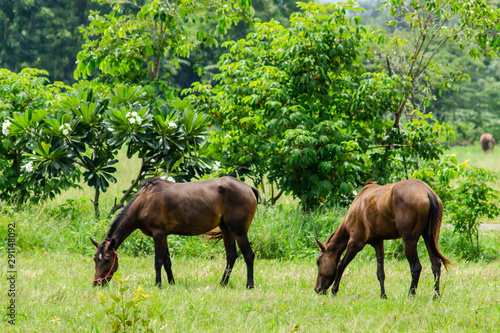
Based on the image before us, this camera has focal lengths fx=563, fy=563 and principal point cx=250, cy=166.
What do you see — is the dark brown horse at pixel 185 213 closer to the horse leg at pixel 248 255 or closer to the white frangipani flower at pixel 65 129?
the horse leg at pixel 248 255

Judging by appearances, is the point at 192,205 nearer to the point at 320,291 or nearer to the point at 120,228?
the point at 120,228

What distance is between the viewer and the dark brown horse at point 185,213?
24.6 feet

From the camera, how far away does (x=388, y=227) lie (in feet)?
22.9

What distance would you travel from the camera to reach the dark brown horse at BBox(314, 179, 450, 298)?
6.58 metres

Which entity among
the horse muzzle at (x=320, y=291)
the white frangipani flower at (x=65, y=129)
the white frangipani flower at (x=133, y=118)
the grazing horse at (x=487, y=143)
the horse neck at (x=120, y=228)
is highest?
the white frangipani flower at (x=133, y=118)

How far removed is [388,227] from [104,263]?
11.7 ft

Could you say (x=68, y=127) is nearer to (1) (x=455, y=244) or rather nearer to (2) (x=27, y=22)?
(1) (x=455, y=244)

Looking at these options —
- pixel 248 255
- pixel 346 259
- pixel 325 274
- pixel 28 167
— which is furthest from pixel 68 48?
pixel 346 259

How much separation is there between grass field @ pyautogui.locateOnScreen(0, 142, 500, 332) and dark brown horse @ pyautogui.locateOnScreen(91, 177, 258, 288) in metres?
0.55

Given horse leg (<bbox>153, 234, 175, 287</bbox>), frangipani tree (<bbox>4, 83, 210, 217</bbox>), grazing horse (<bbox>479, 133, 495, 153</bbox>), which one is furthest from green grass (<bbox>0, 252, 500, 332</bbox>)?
grazing horse (<bbox>479, 133, 495, 153</bbox>)

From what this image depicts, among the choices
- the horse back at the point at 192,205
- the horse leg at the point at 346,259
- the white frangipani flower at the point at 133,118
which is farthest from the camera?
the white frangipani flower at the point at 133,118

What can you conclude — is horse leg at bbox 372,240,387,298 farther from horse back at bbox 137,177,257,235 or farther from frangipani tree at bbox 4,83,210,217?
frangipani tree at bbox 4,83,210,217

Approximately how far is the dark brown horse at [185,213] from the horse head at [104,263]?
0.18 m

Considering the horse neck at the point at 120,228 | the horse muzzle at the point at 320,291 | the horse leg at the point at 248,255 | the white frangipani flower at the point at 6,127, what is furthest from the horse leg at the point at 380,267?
the white frangipani flower at the point at 6,127
